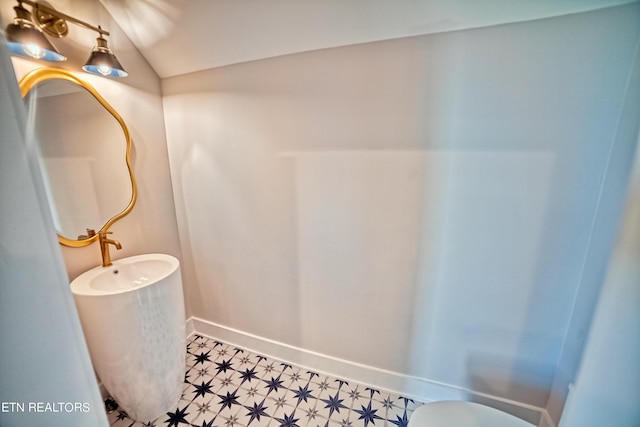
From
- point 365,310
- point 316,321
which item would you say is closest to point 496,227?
point 365,310

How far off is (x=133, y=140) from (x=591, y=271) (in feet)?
7.56

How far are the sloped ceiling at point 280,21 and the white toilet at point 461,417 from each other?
146 cm

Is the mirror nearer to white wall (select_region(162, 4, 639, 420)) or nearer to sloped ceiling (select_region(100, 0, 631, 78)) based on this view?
white wall (select_region(162, 4, 639, 420))

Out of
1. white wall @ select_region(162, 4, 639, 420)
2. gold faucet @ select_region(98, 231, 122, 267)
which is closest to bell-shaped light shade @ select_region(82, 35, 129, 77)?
white wall @ select_region(162, 4, 639, 420)

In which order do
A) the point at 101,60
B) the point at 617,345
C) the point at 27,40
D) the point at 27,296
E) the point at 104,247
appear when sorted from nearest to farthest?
the point at 27,296 < the point at 617,345 < the point at 27,40 < the point at 101,60 < the point at 104,247

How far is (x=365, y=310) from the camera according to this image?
1.40 metres

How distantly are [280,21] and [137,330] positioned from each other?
5.05 ft

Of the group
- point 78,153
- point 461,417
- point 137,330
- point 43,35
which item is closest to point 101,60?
point 43,35

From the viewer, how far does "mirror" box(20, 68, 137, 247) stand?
1.07 meters

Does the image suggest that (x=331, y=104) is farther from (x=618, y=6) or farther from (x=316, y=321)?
(x=316, y=321)

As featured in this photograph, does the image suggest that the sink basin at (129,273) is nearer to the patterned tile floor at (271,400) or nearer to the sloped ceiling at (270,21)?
the patterned tile floor at (271,400)

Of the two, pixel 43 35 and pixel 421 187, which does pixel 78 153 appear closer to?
pixel 43 35

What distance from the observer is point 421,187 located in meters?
1.16

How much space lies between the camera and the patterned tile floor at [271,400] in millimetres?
1299
